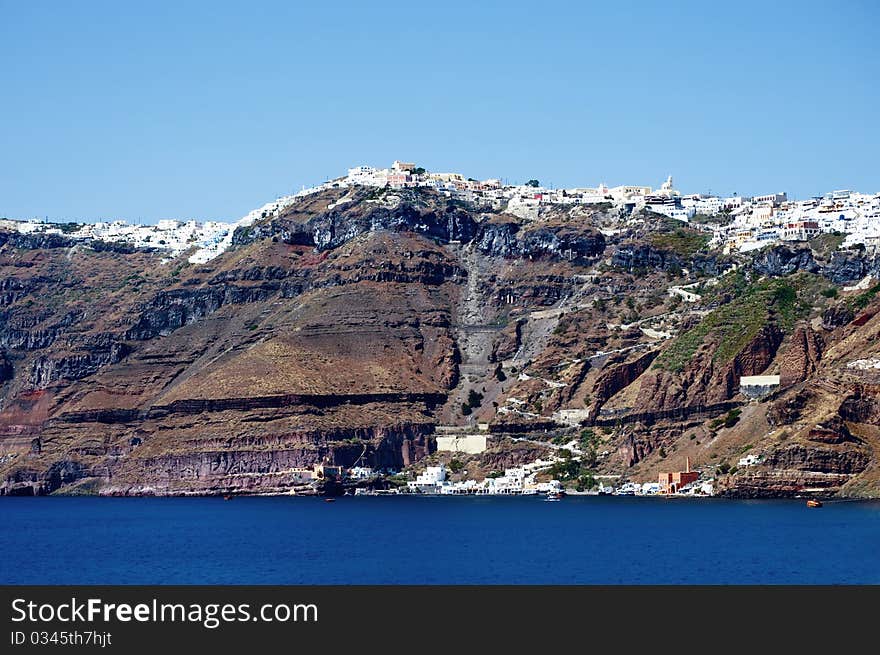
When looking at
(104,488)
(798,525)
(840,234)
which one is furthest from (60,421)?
(798,525)

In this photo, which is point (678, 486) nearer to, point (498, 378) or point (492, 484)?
point (492, 484)

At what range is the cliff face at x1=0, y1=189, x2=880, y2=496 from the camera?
145125mm

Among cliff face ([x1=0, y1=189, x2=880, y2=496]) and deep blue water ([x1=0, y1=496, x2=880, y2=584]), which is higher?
cliff face ([x1=0, y1=189, x2=880, y2=496])

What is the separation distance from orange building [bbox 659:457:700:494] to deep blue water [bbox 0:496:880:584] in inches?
76.4

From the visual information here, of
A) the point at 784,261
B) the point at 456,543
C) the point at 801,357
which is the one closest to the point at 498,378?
the point at 784,261

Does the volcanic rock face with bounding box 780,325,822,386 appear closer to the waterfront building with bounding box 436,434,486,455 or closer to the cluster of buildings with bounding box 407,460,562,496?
the cluster of buildings with bounding box 407,460,562,496

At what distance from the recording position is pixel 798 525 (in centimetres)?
11044

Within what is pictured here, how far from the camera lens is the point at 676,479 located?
14425 centimetres

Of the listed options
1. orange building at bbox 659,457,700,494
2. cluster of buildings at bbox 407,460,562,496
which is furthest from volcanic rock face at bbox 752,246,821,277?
orange building at bbox 659,457,700,494

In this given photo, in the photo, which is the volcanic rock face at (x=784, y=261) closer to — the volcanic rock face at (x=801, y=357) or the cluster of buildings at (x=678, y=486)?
the volcanic rock face at (x=801, y=357)

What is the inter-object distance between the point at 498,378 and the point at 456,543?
74.1 meters

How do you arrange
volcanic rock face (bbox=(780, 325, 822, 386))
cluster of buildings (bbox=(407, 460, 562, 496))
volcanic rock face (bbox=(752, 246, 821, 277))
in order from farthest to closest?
1. volcanic rock face (bbox=(752, 246, 821, 277))
2. cluster of buildings (bbox=(407, 460, 562, 496))
3. volcanic rock face (bbox=(780, 325, 822, 386))
